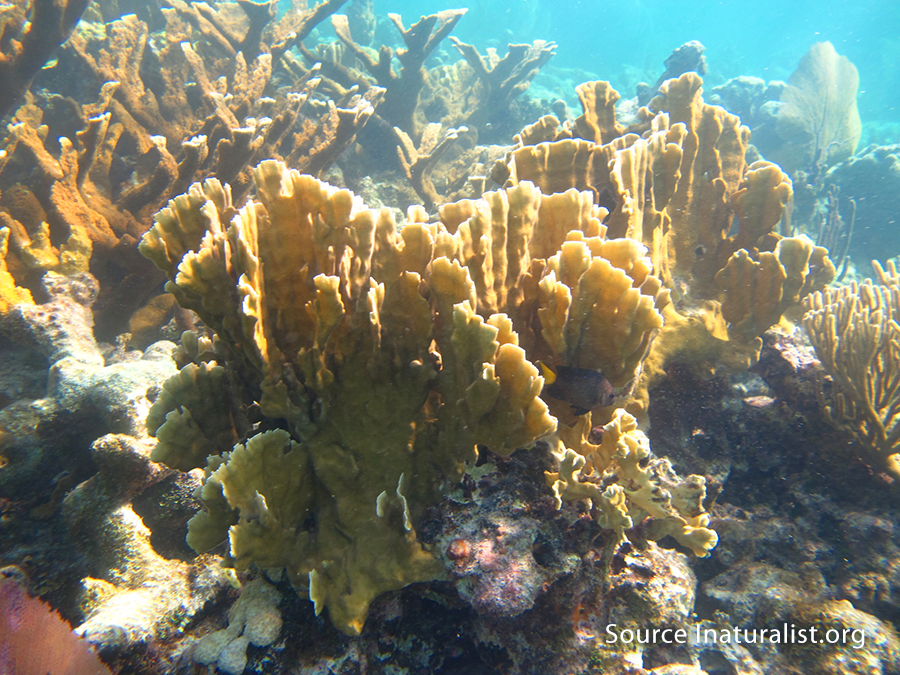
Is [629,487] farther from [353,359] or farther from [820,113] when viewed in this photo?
[820,113]

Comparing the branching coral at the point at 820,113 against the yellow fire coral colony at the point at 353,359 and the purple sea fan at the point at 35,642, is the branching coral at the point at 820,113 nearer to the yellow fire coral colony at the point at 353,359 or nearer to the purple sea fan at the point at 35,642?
the yellow fire coral colony at the point at 353,359

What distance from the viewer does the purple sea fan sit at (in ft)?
4.35

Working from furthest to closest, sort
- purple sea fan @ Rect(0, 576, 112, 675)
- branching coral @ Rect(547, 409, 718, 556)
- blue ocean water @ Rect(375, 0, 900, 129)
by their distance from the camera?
blue ocean water @ Rect(375, 0, 900, 129) → branching coral @ Rect(547, 409, 718, 556) → purple sea fan @ Rect(0, 576, 112, 675)

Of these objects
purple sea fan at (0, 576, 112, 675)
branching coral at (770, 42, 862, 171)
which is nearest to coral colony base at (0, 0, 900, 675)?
purple sea fan at (0, 576, 112, 675)

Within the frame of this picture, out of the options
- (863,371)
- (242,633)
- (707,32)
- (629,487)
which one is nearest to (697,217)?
(863,371)

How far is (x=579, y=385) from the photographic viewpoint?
6.08ft

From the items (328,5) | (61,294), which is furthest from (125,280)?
(328,5)

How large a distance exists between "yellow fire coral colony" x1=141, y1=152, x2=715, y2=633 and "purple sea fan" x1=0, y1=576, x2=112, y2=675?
46 centimetres

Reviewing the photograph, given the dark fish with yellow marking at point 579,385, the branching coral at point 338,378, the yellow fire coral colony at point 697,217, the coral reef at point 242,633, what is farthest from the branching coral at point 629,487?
the coral reef at point 242,633

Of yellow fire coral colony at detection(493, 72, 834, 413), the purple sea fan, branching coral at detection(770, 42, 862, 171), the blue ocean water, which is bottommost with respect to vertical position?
the purple sea fan

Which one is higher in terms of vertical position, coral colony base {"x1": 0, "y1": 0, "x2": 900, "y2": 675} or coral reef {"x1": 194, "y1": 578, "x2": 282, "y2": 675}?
coral colony base {"x1": 0, "y1": 0, "x2": 900, "y2": 675}

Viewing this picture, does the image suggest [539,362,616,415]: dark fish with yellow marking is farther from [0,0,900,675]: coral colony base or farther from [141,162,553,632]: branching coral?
[141,162,553,632]: branching coral

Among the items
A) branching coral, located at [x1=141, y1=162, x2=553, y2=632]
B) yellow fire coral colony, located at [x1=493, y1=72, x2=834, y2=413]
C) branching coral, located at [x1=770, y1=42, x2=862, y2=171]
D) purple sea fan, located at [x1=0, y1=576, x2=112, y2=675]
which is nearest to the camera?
purple sea fan, located at [x1=0, y1=576, x2=112, y2=675]

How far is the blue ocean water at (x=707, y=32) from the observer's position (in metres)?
35.9
